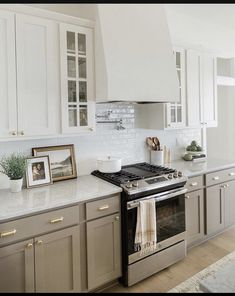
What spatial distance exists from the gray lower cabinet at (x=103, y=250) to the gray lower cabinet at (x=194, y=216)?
3.17ft

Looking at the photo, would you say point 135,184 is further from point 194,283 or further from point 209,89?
point 209,89

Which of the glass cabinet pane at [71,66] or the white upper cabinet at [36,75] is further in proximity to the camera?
the glass cabinet pane at [71,66]

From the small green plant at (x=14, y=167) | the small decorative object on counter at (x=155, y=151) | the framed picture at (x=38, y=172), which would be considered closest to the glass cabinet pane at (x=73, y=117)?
the framed picture at (x=38, y=172)

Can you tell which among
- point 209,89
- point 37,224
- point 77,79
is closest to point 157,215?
point 37,224

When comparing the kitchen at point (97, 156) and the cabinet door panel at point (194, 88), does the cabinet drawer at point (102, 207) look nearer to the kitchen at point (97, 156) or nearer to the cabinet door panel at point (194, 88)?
the kitchen at point (97, 156)

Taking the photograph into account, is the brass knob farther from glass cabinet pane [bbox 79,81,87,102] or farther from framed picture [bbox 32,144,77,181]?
glass cabinet pane [bbox 79,81,87,102]

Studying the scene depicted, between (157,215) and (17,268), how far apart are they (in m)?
1.28

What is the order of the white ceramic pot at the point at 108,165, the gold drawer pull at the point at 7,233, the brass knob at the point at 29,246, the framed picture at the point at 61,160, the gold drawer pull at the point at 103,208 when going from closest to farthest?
the gold drawer pull at the point at 7,233 → the brass knob at the point at 29,246 → the gold drawer pull at the point at 103,208 → the framed picture at the point at 61,160 → the white ceramic pot at the point at 108,165

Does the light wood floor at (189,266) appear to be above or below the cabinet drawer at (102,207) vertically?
below

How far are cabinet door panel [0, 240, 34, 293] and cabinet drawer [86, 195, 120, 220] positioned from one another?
49 centimetres

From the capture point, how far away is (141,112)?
10.0ft

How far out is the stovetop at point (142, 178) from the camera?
7.04 feet

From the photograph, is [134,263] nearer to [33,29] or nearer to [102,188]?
[102,188]

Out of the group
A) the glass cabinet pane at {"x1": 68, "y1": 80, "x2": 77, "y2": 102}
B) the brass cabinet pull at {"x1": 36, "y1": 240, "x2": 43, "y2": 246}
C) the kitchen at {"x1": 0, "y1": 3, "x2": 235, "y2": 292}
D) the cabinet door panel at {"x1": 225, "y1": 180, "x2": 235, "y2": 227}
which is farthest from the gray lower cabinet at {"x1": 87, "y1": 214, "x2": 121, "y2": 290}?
the cabinet door panel at {"x1": 225, "y1": 180, "x2": 235, "y2": 227}
